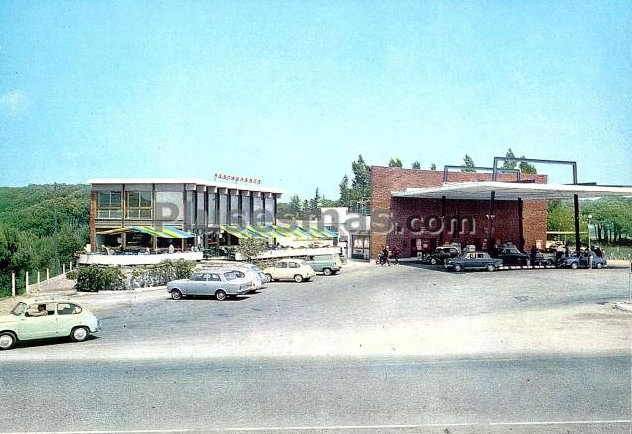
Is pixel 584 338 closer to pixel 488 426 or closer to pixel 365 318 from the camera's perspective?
pixel 365 318

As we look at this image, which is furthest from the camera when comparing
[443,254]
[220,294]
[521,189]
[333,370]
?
[443,254]

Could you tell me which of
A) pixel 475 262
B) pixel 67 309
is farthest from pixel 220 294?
pixel 475 262

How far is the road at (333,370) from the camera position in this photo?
8766mm

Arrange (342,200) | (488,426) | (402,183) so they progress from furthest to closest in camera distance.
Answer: (342,200) → (402,183) → (488,426)

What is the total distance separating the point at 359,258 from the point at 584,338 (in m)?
39.2

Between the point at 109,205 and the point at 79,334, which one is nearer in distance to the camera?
the point at 79,334

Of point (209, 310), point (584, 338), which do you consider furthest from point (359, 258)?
point (584, 338)

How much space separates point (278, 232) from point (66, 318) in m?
36.3

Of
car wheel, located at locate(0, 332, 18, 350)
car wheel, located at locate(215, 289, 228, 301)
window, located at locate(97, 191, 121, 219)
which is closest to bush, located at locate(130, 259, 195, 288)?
car wheel, located at locate(215, 289, 228, 301)

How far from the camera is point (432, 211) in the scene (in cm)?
5069

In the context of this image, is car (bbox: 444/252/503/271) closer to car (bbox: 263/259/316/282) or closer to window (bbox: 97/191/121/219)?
car (bbox: 263/259/316/282)

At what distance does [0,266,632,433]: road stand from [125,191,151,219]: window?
73.9 ft

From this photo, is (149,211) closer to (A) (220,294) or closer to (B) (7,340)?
(A) (220,294)

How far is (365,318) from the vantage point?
1869 centimetres
